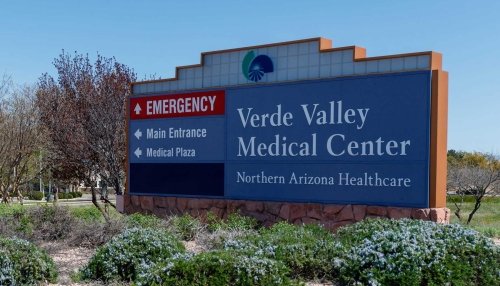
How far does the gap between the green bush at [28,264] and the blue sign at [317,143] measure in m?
6.36

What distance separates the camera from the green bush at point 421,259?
25.7ft

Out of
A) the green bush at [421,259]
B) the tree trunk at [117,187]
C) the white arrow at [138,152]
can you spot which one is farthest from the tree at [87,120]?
the green bush at [421,259]

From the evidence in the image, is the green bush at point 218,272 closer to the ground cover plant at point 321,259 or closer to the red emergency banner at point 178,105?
the ground cover plant at point 321,259

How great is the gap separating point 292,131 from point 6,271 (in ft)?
24.2

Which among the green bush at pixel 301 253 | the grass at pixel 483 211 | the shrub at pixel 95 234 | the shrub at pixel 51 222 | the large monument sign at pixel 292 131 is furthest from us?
the grass at pixel 483 211

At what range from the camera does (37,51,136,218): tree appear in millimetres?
22531

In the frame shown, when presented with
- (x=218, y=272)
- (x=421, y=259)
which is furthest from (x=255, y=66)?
(x=218, y=272)

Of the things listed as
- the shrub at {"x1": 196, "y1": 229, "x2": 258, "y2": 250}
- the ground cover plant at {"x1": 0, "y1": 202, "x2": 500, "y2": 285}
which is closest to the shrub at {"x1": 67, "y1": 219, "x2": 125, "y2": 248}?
the shrub at {"x1": 196, "y1": 229, "x2": 258, "y2": 250}

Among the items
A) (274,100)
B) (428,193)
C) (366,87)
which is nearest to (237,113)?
(274,100)

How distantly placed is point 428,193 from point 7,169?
19.1 m

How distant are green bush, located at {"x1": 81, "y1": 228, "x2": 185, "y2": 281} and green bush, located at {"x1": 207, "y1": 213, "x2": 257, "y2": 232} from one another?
4156 millimetres

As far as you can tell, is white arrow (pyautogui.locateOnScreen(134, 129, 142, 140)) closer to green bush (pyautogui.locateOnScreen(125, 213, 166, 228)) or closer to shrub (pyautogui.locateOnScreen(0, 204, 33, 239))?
shrub (pyautogui.locateOnScreen(0, 204, 33, 239))

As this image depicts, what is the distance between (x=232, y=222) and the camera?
13.9 meters

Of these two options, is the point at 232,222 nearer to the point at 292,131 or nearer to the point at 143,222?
the point at 143,222
